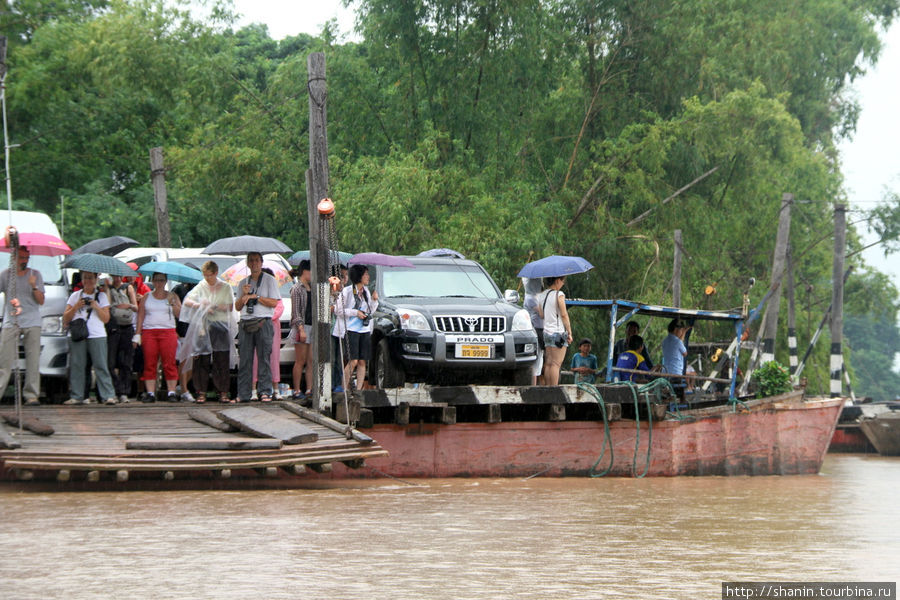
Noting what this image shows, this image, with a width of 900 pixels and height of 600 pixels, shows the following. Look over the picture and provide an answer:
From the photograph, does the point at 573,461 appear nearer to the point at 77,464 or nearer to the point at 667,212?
the point at 77,464

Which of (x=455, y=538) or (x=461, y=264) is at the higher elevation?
(x=461, y=264)

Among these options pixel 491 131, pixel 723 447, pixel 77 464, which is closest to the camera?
pixel 77 464

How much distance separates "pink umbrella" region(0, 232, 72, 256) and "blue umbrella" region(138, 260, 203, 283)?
0.98 meters

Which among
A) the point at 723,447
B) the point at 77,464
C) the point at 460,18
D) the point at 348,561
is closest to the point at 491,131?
the point at 460,18

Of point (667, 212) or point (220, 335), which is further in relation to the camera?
point (667, 212)

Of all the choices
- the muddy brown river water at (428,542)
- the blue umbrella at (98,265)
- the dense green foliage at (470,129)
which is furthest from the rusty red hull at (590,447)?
the dense green foliage at (470,129)

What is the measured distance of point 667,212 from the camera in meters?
28.0

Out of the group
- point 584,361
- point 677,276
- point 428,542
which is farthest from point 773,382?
point 428,542

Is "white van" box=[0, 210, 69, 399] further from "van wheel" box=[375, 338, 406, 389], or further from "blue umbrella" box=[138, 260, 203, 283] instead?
"van wheel" box=[375, 338, 406, 389]

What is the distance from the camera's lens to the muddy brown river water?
8.32m

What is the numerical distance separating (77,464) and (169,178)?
2069cm

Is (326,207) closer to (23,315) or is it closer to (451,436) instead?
(451,436)

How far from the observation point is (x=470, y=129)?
27734 mm
